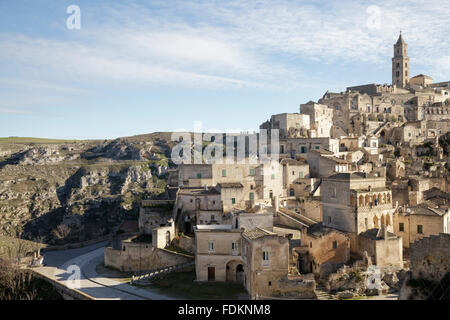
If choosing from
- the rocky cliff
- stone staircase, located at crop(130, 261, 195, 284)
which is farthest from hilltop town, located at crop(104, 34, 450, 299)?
the rocky cliff

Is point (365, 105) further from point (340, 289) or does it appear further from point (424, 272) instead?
point (424, 272)

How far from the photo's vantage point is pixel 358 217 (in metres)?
32.0

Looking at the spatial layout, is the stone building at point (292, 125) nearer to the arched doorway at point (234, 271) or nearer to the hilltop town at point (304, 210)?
the hilltop town at point (304, 210)

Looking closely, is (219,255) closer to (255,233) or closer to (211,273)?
(211,273)

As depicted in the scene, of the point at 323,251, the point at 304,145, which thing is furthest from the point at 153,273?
the point at 304,145

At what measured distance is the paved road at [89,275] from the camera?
31.5 m

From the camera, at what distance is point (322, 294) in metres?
27.5

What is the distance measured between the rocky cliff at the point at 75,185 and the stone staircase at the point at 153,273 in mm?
27494

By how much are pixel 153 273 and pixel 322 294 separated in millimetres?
15770

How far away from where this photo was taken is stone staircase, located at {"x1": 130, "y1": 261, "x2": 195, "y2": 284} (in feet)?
115

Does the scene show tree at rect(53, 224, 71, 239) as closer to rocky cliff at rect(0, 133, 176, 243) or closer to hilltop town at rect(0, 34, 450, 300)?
rocky cliff at rect(0, 133, 176, 243)

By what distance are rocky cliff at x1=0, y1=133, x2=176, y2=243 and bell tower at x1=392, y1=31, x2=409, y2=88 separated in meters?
62.0

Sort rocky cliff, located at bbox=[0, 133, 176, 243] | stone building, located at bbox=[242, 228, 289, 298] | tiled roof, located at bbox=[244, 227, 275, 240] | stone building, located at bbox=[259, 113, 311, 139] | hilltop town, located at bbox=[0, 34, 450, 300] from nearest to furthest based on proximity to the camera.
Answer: stone building, located at bbox=[242, 228, 289, 298] < hilltop town, located at bbox=[0, 34, 450, 300] < tiled roof, located at bbox=[244, 227, 275, 240] < stone building, located at bbox=[259, 113, 311, 139] < rocky cliff, located at bbox=[0, 133, 176, 243]
